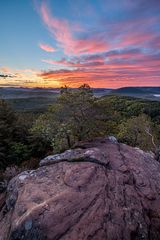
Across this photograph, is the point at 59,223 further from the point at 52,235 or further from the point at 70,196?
the point at 70,196

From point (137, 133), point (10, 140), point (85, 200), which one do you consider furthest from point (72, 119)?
point (10, 140)

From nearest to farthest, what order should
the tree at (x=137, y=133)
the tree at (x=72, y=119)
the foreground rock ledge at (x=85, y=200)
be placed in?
the foreground rock ledge at (x=85, y=200)
the tree at (x=72, y=119)
the tree at (x=137, y=133)

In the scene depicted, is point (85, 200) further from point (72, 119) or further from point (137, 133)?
point (137, 133)

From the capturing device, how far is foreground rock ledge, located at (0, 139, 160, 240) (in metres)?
8.84

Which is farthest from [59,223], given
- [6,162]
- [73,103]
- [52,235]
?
[6,162]

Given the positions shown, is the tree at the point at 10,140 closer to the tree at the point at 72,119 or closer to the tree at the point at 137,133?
the tree at the point at 72,119

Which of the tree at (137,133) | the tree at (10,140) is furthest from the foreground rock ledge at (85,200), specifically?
the tree at (10,140)

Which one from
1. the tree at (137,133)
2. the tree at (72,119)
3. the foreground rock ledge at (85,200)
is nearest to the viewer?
the foreground rock ledge at (85,200)

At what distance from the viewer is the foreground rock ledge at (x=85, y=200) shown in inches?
348

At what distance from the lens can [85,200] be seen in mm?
9844

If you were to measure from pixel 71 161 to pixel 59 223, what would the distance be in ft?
13.3

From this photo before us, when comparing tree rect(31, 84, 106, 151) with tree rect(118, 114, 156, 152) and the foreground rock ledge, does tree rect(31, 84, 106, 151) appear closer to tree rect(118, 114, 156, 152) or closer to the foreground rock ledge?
the foreground rock ledge

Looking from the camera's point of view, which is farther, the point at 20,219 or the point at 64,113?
the point at 64,113

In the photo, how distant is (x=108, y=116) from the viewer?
2555 cm
